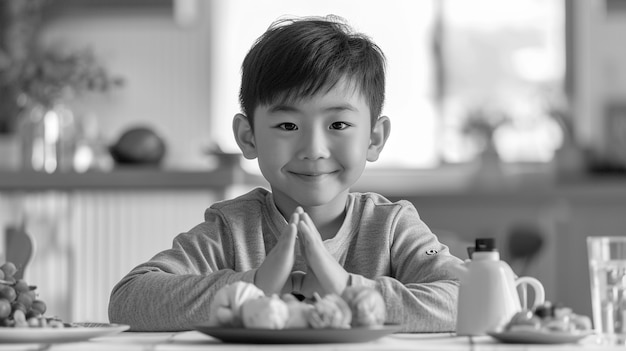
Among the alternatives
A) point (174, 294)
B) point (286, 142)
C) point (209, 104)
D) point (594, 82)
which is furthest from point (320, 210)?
point (594, 82)

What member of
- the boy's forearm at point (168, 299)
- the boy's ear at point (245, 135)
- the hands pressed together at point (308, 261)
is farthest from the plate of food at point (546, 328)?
the boy's ear at point (245, 135)

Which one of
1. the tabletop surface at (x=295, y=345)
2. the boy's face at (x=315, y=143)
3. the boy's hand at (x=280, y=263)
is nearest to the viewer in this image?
the tabletop surface at (x=295, y=345)

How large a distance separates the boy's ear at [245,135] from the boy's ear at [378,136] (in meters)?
0.17

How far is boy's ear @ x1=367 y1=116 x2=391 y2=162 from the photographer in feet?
5.27

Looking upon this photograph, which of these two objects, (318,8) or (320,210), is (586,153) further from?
(320,210)

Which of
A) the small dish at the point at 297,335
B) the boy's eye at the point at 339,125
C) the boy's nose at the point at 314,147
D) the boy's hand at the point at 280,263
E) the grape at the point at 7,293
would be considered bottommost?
the small dish at the point at 297,335

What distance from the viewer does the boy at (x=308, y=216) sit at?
51.9 inches

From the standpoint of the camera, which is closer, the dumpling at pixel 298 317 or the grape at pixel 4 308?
the dumpling at pixel 298 317

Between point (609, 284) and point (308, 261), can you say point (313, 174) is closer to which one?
point (308, 261)

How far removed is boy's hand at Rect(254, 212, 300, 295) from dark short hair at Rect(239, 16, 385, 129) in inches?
10.8

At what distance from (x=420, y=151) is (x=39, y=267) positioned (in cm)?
193

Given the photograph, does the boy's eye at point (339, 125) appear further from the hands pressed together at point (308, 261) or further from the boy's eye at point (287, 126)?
the hands pressed together at point (308, 261)

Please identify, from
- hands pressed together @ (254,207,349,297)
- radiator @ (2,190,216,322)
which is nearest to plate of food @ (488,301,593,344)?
hands pressed together @ (254,207,349,297)

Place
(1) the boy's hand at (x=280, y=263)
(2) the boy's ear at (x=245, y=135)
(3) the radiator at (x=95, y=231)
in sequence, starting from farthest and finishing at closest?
(3) the radiator at (x=95, y=231) < (2) the boy's ear at (x=245, y=135) < (1) the boy's hand at (x=280, y=263)
